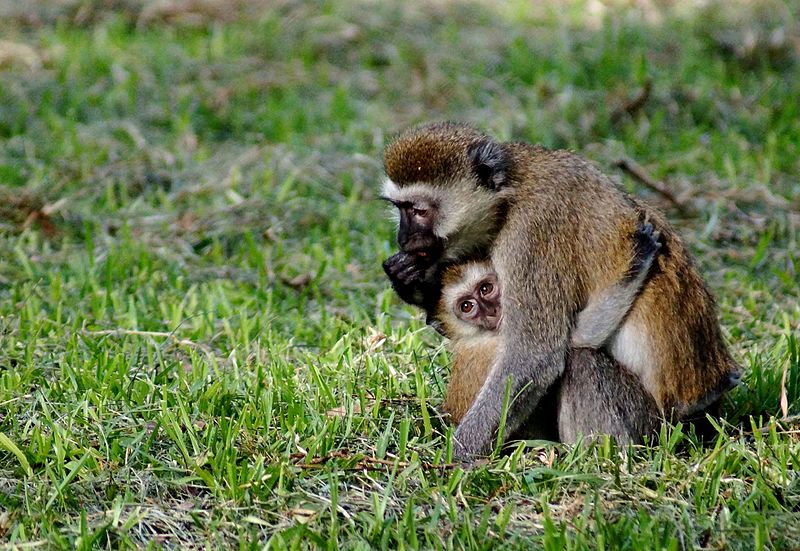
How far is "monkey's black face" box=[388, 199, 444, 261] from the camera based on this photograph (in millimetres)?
5164

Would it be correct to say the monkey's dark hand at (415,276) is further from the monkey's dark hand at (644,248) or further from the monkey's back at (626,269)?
the monkey's dark hand at (644,248)

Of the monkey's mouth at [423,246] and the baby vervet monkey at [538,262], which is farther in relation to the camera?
the monkey's mouth at [423,246]

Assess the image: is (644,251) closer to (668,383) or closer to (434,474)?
(668,383)

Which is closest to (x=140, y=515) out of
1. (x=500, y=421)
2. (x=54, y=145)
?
(x=500, y=421)

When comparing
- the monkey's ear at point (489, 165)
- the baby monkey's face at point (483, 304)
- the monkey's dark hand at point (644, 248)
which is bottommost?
the baby monkey's face at point (483, 304)

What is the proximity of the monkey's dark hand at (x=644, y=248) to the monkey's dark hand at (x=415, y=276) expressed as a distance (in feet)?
3.01

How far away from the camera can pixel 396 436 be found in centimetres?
468

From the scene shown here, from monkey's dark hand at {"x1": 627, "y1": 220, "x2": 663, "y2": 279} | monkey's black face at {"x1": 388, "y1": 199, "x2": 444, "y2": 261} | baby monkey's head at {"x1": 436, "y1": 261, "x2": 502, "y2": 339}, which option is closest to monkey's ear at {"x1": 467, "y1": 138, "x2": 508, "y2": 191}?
monkey's black face at {"x1": 388, "y1": 199, "x2": 444, "y2": 261}

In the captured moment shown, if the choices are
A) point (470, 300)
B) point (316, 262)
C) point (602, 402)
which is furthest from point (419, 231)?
point (316, 262)

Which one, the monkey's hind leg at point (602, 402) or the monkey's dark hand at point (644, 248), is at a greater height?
the monkey's dark hand at point (644, 248)

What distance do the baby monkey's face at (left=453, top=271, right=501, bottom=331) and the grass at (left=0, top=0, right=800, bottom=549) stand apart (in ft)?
1.29

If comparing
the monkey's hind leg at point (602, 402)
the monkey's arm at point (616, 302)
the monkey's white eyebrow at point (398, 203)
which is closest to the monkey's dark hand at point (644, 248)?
the monkey's arm at point (616, 302)

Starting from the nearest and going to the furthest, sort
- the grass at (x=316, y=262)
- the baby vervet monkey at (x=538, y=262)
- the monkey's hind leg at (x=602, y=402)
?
1. the grass at (x=316, y=262)
2. the monkey's hind leg at (x=602, y=402)
3. the baby vervet monkey at (x=538, y=262)

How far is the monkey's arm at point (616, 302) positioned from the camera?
4.74 m
